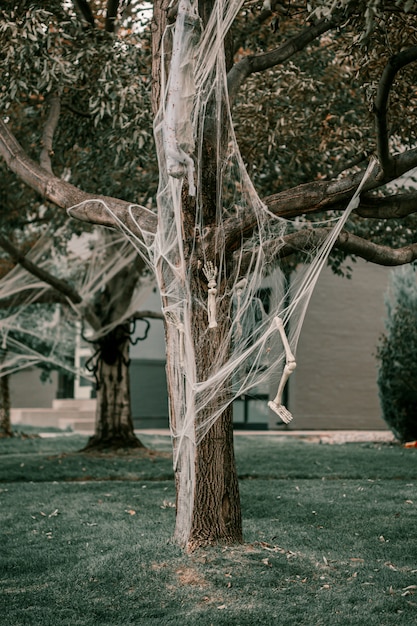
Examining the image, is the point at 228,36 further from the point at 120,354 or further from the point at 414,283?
the point at 414,283

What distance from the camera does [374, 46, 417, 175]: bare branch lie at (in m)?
5.73

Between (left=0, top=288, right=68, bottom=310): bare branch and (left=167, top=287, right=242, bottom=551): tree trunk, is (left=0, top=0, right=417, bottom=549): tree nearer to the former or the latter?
(left=167, top=287, right=242, bottom=551): tree trunk

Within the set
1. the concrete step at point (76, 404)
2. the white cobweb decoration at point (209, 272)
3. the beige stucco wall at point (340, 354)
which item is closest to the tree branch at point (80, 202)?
the white cobweb decoration at point (209, 272)

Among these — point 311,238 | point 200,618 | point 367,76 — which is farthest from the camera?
point 367,76

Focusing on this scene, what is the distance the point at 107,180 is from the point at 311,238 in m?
4.75

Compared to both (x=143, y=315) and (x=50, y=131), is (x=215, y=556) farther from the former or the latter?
(x=143, y=315)

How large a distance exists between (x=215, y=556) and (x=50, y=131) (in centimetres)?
504

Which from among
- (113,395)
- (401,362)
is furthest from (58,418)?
(401,362)

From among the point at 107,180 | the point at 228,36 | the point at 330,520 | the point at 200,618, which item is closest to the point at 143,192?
the point at 107,180

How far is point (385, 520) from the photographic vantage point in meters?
7.84

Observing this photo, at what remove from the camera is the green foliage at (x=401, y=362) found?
15.1m

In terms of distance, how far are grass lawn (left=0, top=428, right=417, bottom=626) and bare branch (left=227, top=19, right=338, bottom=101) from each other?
Result: 152 inches

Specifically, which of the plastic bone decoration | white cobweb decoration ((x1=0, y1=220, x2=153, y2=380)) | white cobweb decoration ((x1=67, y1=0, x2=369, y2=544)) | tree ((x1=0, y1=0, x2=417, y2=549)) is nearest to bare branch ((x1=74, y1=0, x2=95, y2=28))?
tree ((x1=0, y1=0, x2=417, y2=549))

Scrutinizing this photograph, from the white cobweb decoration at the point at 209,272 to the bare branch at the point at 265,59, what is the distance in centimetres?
63
